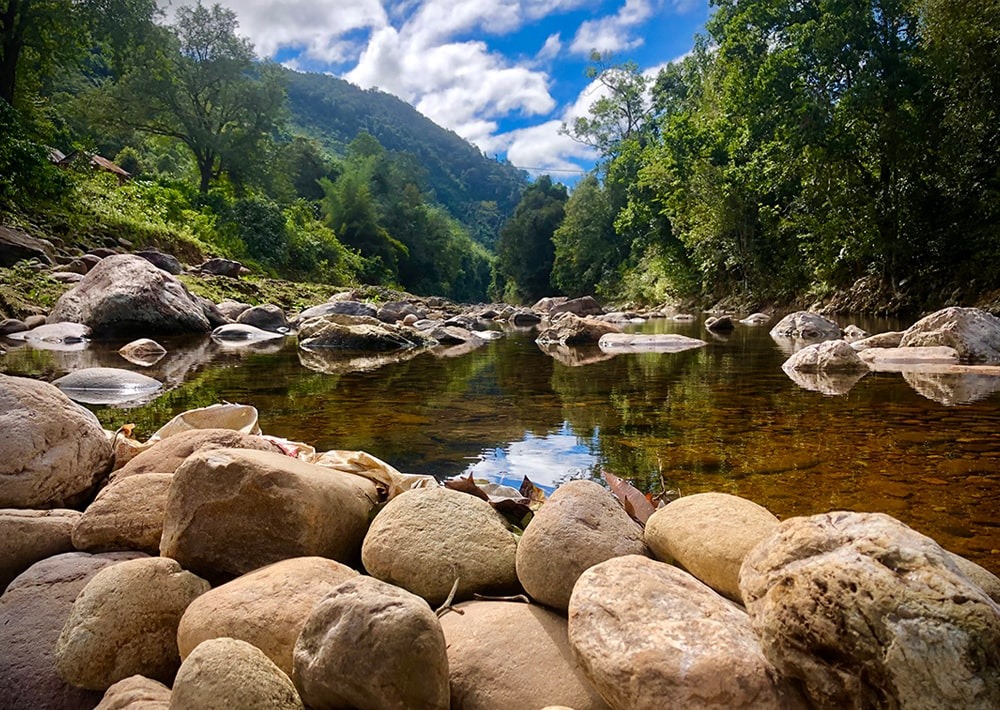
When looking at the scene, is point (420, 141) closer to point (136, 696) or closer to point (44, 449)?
point (44, 449)

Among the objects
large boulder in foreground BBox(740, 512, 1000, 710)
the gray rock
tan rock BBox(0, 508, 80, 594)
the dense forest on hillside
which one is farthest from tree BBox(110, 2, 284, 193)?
large boulder in foreground BBox(740, 512, 1000, 710)

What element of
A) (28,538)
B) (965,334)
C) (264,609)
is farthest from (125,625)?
(965,334)

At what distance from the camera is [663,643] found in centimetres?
132

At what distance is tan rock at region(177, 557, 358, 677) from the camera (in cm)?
162

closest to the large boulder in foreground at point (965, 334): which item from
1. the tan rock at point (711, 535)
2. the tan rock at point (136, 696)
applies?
the tan rock at point (711, 535)

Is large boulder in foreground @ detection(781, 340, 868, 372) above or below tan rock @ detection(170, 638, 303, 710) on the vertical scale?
above

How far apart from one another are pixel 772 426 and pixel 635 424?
953 mm

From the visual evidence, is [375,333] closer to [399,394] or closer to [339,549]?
[399,394]

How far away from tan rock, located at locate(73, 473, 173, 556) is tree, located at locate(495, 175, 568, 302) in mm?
54165

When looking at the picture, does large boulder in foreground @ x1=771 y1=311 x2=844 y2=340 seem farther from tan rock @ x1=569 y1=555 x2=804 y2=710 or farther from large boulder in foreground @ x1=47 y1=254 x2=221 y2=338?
large boulder in foreground @ x1=47 y1=254 x2=221 y2=338

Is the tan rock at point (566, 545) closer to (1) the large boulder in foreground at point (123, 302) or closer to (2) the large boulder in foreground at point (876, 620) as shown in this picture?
(2) the large boulder in foreground at point (876, 620)

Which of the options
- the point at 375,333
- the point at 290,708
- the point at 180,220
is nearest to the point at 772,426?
the point at 290,708

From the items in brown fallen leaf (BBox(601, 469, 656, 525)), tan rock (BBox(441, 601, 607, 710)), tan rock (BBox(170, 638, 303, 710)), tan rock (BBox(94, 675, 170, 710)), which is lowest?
tan rock (BBox(94, 675, 170, 710))

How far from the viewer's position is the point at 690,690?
1242 mm
